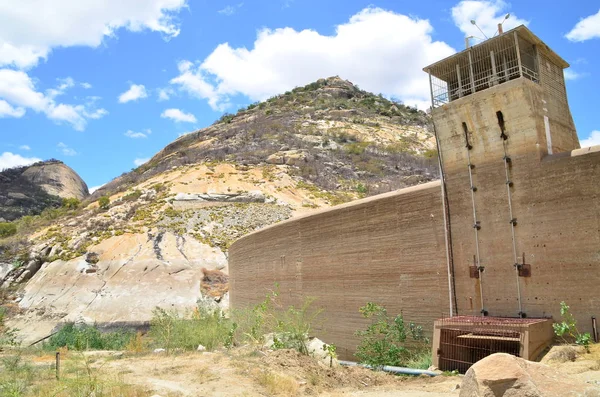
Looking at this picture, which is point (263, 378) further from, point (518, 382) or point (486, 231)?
point (486, 231)

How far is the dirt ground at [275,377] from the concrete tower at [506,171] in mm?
2415

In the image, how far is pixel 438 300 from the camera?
14094 mm

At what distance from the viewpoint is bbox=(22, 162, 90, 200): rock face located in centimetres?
9531

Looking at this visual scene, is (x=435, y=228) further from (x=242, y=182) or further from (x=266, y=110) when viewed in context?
→ (x=266, y=110)

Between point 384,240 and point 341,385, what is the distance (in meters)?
5.81

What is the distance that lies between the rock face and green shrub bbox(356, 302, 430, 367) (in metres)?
92.0

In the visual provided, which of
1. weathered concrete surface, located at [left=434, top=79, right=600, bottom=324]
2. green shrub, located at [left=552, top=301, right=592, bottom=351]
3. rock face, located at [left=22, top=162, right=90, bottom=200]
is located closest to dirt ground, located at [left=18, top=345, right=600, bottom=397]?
green shrub, located at [left=552, top=301, right=592, bottom=351]

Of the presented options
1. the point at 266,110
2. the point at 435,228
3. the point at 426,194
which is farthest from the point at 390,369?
the point at 266,110

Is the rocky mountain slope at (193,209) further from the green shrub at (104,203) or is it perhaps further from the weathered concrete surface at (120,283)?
the green shrub at (104,203)

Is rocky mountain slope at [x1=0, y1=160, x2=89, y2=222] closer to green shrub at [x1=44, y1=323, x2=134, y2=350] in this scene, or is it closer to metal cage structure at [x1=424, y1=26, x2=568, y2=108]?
green shrub at [x1=44, y1=323, x2=134, y2=350]

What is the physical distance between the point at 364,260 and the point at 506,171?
5529 millimetres

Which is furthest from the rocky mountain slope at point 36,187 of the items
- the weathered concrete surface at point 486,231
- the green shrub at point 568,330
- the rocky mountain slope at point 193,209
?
the green shrub at point 568,330

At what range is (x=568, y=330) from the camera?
11.2 meters

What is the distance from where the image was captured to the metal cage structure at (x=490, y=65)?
13.4m
